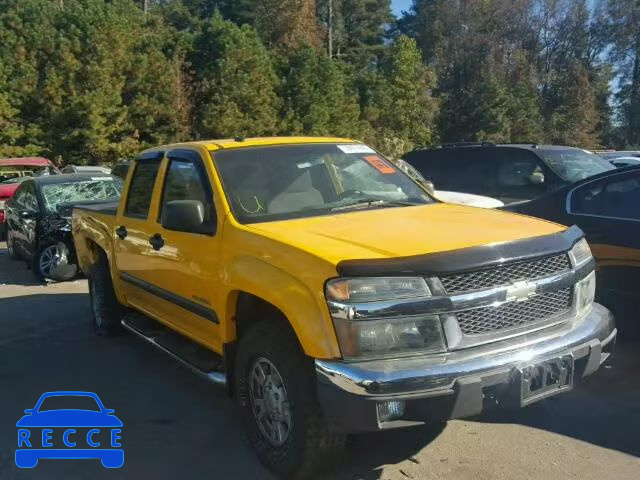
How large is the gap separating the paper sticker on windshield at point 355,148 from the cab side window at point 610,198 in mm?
1868

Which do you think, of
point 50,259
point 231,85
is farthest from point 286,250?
point 231,85

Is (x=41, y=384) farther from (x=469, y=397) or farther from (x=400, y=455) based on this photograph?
(x=469, y=397)

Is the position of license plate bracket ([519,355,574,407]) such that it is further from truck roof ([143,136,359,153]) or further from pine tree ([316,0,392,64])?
pine tree ([316,0,392,64])

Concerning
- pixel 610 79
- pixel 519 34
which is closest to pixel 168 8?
pixel 519 34

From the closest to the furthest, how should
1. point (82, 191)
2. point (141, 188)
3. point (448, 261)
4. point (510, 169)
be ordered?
1. point (448, 261)
2. point (141, 188)
3. point (510, 169)
4. point (82, 191)

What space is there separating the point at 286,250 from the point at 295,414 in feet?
2.71

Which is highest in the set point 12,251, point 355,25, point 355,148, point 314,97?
point 355,25

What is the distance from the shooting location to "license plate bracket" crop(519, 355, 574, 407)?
3135 millimetres

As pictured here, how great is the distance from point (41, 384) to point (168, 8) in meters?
43.8

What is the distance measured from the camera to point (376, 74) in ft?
132

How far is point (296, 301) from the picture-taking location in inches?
126

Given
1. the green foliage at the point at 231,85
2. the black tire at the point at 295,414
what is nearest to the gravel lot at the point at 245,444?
the black tire at the point at 295,414

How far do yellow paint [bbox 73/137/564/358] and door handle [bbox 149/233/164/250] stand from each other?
44 millimetres

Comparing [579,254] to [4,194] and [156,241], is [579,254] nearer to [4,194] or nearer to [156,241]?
[156,241]
